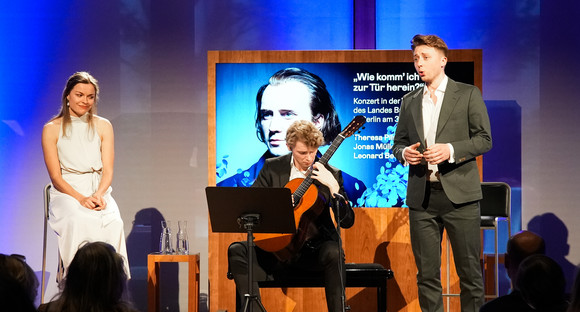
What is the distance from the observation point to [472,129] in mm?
4246

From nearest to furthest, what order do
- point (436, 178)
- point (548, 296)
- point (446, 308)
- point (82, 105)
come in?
point (548, 296) < point (436, 178) < point (82, 105) < point (446, 308)

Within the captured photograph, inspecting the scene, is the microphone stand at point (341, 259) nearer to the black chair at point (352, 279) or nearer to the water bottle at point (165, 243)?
the black chair at point (352, 279)

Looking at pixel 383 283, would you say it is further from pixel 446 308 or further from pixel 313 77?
pixel 313 77

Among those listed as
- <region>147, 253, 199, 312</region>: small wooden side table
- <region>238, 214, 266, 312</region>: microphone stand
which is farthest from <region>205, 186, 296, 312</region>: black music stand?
<region>147, 253, 199, 312</region>: small wooden side table

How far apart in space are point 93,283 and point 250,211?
1.71 metres

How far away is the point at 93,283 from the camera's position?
8.19 feet

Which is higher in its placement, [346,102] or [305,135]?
[346,102]

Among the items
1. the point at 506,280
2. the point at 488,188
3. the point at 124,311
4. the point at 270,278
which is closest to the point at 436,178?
the point at 270,278

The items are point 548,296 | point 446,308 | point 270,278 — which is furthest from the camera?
point 446,308

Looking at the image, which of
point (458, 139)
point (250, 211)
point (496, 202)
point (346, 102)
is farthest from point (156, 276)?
point (496, 202)

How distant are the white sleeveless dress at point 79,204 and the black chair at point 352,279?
3.15 feet

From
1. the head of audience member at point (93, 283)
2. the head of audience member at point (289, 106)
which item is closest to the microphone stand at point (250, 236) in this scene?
the head of audience member at point (93, 283)

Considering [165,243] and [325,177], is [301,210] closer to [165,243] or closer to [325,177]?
[325,177]

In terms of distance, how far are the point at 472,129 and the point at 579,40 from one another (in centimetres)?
298
